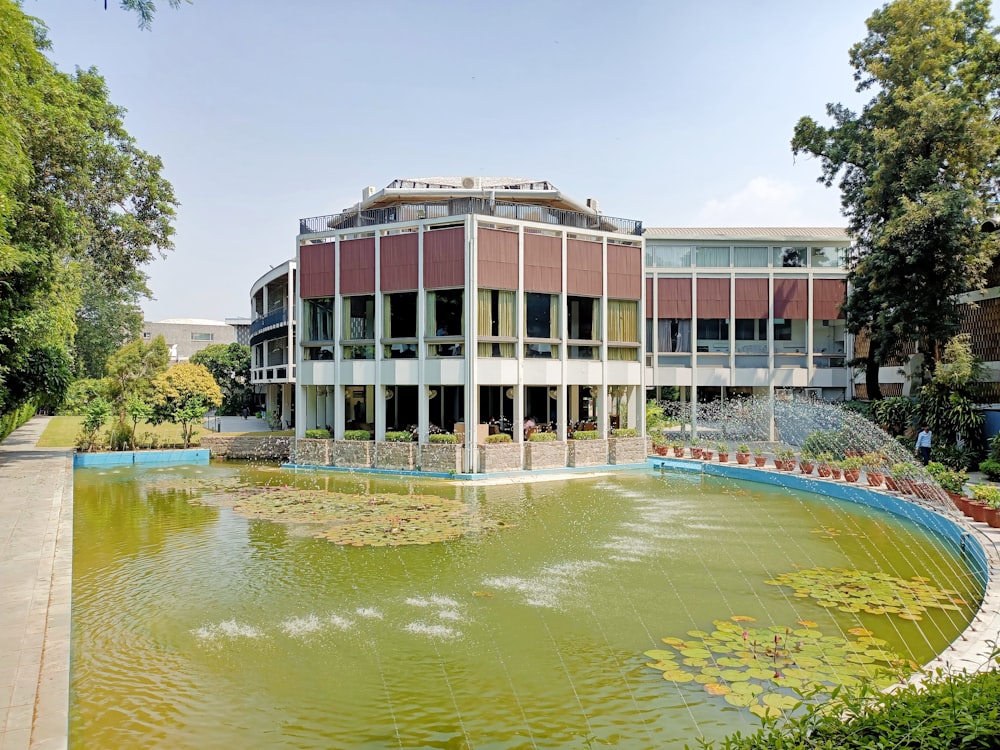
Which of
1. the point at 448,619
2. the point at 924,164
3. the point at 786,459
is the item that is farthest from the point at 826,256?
the point at 448,619

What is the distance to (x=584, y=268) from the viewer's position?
2581 cm

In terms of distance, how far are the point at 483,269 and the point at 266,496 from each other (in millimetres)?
10512

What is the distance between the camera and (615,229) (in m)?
27.0

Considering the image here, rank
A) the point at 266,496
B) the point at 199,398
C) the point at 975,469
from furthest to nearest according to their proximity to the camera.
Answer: the point at 199,398 < the point at 975,469 < the point at 266,496

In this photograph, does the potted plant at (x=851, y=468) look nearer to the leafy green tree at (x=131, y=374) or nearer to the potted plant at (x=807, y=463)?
the potted plant at (x=807, y=463)

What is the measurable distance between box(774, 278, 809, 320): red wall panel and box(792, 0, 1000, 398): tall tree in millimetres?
6064

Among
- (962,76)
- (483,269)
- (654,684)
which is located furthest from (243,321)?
(654,684)

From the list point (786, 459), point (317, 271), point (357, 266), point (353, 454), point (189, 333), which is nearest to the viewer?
point (786, 459)

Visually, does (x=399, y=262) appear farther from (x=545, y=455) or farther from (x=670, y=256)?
(x=670, y=256)

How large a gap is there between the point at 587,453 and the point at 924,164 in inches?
631

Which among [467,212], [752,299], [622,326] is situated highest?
[467,212]

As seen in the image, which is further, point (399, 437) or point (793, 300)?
point (793, 300)

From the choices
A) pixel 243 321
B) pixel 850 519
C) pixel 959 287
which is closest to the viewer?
pixel 850 519

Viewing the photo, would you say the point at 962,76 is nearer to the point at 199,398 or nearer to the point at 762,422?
the point at 762,422
